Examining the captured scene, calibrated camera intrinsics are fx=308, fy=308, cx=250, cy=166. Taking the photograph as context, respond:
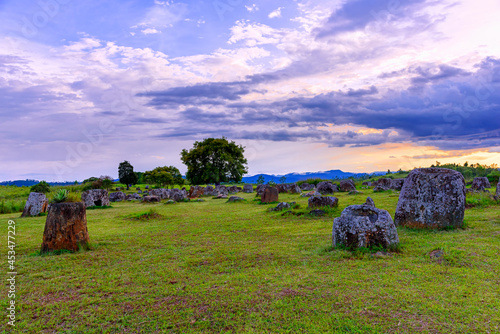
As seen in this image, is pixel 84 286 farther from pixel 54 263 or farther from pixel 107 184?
pixel 107 184

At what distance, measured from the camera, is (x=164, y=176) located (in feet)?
159

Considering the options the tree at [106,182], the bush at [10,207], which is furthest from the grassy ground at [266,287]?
the tree at [106,182]

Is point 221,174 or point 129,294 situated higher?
point 221,174

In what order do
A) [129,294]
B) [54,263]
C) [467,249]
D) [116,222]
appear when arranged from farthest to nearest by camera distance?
1. [116,222]
2. [54,263]
3. [467,249]
4. [129,294]

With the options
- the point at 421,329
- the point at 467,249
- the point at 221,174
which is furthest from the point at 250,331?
the point at 221,174

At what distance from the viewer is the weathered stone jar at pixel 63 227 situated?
8.43 meters

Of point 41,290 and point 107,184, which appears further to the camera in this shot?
point 107,184

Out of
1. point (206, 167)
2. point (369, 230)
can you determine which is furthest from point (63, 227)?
point (206, 167)

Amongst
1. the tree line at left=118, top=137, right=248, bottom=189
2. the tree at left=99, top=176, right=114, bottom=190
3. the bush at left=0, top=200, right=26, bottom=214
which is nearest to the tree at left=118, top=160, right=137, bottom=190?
the tree line at left=118, top=137, right=248, bottom=189

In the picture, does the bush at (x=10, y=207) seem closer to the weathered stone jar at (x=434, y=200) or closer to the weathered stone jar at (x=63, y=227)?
the weathered stone jar at (x=63, y=227)

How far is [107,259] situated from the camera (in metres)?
7.91

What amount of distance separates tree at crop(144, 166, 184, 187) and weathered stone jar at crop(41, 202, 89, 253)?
40345mm

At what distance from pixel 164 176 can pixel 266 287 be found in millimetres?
45276

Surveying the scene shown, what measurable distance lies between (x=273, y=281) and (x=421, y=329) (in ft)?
8.20
